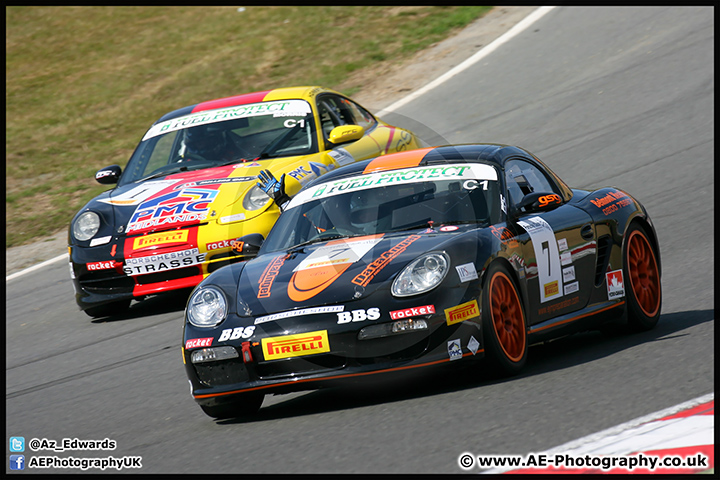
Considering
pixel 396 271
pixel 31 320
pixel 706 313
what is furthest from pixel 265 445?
pixel 31 320

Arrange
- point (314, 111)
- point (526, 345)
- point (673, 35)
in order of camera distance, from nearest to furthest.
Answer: point (526, 345), point (314, 111), point (673, 35)

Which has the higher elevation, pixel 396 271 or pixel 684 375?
pixel 396 271

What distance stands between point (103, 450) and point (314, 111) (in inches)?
217

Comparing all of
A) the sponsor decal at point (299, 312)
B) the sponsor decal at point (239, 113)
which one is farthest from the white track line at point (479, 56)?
the sponsor decal at point (299, 312)

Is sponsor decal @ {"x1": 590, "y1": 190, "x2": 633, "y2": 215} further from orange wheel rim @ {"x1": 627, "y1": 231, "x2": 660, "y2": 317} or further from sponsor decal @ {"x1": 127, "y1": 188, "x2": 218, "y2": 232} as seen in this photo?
sponsor decal @ {"x1": 127, "y1": 188, "x2": 218, "y2": 232}

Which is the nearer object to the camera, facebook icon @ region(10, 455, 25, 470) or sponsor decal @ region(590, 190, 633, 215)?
facebook icon @ region(10, 455, 25, 470)

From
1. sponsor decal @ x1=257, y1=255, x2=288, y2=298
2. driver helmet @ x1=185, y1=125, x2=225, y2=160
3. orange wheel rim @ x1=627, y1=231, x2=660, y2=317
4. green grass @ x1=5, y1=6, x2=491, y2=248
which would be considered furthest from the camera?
green grass @ x1=5, y1=6, x2=491, y2=248

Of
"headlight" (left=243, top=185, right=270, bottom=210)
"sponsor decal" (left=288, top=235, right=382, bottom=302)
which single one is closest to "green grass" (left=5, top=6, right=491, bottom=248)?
"headlight" (left=243, top=185, right=270, bottom=210)

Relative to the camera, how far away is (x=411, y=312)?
4.88 metres

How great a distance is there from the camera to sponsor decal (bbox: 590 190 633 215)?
6458 millimetres

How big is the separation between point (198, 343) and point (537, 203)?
2108 mm

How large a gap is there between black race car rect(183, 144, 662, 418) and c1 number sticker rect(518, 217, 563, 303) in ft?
0.04

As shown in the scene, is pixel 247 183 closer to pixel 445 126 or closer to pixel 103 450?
pixel 103 450

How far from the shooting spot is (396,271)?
5035mm
